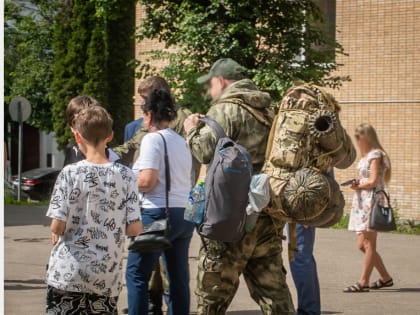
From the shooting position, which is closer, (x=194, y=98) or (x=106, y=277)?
(x=106, y=277)

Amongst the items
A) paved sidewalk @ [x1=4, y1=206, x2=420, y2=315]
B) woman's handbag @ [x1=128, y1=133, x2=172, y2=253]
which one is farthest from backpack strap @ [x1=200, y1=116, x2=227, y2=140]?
paved sidewalk @ [x1=4, y1=206, x2=420, y2=315]

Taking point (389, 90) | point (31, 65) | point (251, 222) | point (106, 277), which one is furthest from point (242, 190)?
point (31, 65)

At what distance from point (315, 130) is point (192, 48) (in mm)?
9123

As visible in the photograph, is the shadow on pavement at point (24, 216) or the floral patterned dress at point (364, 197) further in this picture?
the shadow on pavement at point (24, 216)

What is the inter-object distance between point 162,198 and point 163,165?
0.23m

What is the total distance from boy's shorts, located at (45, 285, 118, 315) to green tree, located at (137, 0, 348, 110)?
9064 mm

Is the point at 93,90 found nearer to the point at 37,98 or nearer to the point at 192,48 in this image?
the point at 37,98

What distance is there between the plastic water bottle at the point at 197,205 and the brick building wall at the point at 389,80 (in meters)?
13.6

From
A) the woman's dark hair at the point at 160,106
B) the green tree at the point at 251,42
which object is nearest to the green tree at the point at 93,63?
the green tree at the point at 251,42

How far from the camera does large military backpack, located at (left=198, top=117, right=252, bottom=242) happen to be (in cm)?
529

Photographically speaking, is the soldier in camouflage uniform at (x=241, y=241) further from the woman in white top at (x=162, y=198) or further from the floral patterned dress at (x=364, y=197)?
the floral patterned dress at (x=364, y=197)

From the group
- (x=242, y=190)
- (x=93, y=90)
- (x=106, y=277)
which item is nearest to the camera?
(x=106, y=277)

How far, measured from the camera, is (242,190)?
534cm

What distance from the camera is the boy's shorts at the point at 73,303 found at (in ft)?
16.3
